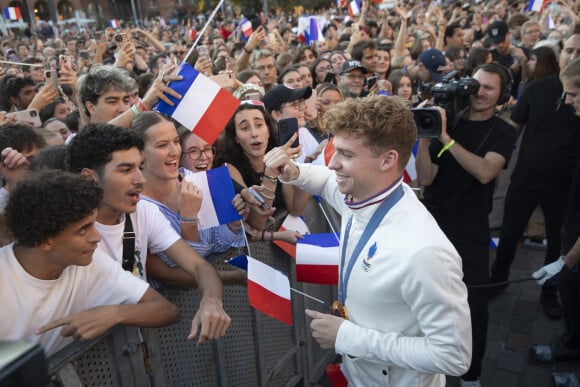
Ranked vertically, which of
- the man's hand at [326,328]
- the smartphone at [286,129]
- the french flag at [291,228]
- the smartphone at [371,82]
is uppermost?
the smartphone at [286,129]

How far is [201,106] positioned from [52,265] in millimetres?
1453

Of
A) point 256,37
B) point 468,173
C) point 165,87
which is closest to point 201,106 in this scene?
point 165,87

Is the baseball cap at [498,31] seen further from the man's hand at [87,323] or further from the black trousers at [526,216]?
the man's hand at [87,323]

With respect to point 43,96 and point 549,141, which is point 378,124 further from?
point 43,96

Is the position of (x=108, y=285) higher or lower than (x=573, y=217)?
higher

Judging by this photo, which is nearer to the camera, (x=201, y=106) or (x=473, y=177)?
(x=201, y=106)

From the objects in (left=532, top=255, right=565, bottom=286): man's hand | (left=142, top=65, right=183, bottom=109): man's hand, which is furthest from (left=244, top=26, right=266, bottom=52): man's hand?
(left=532, top=255, right=565, bottom=286): man's hand

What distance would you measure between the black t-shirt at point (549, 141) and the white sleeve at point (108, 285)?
11.5 feet

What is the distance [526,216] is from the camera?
4.22m

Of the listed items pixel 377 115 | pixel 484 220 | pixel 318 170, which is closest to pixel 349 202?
pixel 377 115

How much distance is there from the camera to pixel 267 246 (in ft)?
9.24

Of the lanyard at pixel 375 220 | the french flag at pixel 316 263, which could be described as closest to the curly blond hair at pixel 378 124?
the lanyard at pixel 375 220

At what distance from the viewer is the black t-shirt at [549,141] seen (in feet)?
13.1

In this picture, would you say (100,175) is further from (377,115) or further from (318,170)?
(377,115)
